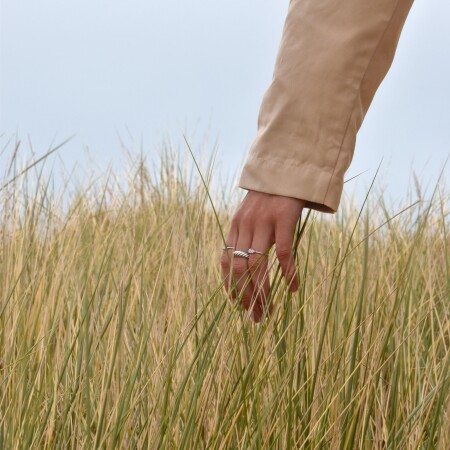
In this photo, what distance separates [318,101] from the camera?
139 cm

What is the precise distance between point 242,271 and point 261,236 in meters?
0.07

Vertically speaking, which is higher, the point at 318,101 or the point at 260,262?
the point at 318,101

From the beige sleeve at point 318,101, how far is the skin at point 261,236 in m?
0.02

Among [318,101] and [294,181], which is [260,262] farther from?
[318,101]

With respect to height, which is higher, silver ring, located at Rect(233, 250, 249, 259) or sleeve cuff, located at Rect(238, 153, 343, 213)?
sleeve cuff, located at Rect(238, 153, 343, 213)

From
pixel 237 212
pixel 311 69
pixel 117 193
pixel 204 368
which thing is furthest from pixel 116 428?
pixel 117 193

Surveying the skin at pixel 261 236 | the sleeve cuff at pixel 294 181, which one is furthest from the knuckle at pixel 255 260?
the sleeve cuff at pixel 294 181

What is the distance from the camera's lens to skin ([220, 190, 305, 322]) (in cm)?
133

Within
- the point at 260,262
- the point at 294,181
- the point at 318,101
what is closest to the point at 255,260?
the point at 260,262

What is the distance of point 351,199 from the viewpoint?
338 cm

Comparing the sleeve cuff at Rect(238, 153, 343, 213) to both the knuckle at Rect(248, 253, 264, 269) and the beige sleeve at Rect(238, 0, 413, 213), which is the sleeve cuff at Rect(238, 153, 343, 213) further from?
the knuckle at Rect(248, 253, 264, 269)

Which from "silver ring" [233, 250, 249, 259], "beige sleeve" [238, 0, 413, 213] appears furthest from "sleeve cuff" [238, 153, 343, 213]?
"silver ring" [233, 250, 249, 259]

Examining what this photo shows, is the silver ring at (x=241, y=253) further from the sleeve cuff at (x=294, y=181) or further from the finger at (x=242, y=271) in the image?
the sleeve cuff at (x=294, y=181)

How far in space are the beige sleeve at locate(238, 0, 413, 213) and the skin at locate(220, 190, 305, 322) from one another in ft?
0.07
